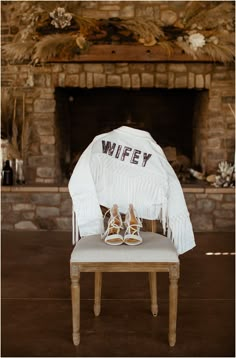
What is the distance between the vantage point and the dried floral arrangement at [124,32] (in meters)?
5.20

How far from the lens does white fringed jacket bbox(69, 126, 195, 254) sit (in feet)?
8.92

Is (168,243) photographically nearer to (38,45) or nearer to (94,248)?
(94,248)

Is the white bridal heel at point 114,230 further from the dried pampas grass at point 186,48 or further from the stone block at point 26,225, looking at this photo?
the dried pampas grass at point 186,48

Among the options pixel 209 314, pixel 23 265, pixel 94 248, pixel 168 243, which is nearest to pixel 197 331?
pixel 209 314

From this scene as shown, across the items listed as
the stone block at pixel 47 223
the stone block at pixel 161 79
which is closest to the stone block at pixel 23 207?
the stone block at pixel 47 223

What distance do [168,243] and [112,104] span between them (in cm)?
370

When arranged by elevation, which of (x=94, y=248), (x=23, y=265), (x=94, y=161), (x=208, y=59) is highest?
(x=208, y=59)

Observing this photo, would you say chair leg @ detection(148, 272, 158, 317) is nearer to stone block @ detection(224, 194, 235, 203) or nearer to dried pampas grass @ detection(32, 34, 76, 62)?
stone block @ detection(224, 194, 235, 203)

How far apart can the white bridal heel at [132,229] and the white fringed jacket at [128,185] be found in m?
0.13

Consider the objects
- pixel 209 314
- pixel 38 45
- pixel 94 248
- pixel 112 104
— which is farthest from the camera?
pixel 112 104

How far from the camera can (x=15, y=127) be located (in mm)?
5418

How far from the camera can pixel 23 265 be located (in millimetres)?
4027

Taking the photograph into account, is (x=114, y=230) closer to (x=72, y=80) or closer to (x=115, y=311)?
(x=115, y=311)

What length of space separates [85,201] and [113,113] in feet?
11.2
